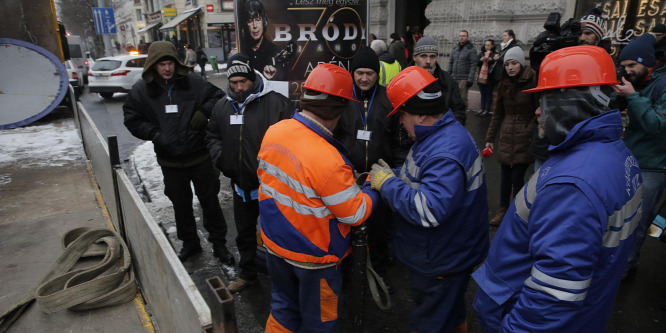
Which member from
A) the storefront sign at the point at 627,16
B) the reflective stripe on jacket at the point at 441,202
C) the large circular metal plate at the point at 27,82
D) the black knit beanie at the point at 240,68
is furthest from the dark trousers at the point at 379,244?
the storefront sign at the point at 627,16

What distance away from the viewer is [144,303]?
2969 mm

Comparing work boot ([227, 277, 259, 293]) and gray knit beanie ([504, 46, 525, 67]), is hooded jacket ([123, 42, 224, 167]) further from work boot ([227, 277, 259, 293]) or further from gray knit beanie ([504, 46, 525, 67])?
gray knit beanie ([504, 46, 525, 67])

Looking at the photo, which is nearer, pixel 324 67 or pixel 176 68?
pixel 324 67

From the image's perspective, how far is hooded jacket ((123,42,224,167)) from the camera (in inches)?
151

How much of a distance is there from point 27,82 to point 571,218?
7366 millimetres

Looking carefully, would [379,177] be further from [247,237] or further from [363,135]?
[247,237]

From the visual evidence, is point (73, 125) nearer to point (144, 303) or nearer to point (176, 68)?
point (176, 68)

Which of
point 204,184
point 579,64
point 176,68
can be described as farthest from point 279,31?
point 579,64

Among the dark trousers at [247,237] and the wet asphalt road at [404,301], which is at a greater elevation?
A: the dark trousers at [247,237]

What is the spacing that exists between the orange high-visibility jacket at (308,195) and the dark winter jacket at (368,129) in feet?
3.57

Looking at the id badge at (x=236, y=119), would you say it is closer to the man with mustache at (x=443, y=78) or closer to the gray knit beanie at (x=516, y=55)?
the man with mustache at (x=443, y=78)

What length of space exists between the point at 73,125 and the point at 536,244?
825 centimetres

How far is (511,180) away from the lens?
4535 mm

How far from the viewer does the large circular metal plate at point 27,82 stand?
6.02 m
